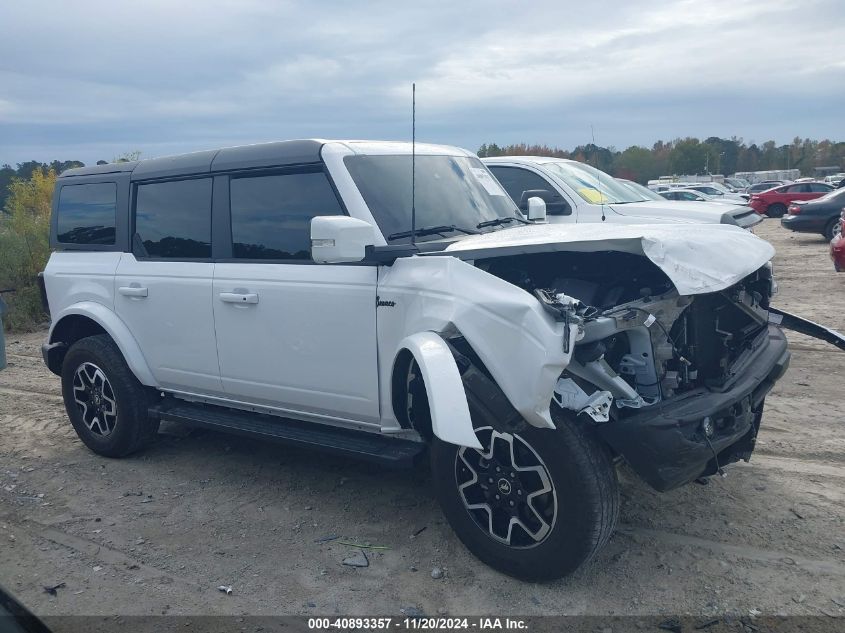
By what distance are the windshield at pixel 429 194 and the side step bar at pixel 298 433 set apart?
45.0 inches

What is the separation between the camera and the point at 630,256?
404 centimetres

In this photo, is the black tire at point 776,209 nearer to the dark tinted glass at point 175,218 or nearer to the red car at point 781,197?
the red car at point 781,197

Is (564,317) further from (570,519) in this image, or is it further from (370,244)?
(370,244)

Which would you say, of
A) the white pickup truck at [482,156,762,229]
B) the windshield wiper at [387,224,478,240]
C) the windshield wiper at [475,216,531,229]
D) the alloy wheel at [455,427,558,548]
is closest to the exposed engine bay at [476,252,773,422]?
the alloy wheel at [455,427,558,548]

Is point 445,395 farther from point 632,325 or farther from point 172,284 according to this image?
point 172,284

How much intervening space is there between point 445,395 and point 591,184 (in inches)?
269

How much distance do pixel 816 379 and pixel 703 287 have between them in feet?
13.6

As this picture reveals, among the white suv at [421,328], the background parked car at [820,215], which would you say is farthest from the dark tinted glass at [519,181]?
the background parked car at [820,215]

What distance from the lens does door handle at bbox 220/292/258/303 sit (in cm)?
474

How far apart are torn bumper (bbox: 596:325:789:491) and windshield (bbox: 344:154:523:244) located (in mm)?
1718

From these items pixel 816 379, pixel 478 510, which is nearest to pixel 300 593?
pixel 478 510

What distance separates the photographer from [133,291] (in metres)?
5.45

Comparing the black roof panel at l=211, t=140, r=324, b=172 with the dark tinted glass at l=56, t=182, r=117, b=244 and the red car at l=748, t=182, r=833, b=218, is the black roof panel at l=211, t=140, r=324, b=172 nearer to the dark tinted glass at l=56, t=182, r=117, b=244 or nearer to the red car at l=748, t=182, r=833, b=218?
the dark tinted glass at l=56, t=182, r=117, b=244

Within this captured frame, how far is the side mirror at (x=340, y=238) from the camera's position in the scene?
3.91m
